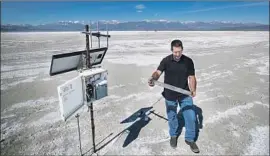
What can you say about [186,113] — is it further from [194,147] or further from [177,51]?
[177,51]

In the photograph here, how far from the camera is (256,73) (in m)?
10.5

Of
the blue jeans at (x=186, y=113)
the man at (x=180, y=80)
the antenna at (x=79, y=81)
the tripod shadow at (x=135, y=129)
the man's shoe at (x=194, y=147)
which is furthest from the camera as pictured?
the tripod shadow at (x=135, y=129)

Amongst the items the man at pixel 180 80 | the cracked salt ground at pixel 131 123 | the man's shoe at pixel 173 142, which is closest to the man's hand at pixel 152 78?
the man at pixel 180 80

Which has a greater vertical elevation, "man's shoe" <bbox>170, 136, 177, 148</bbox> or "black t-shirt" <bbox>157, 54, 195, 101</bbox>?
"black t-shirt" <bbox>157, 54, 195, 101</bbox>

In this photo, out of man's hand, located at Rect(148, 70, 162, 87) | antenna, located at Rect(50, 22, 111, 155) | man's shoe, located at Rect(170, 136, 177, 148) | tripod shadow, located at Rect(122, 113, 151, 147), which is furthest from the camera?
tripod shadow, located at Rect(122, 113, 151, 147)

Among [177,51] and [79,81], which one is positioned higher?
[177,51]

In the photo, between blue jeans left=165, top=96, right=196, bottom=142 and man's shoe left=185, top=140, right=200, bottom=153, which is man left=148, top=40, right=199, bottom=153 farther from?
man's shoe left=185, top=140, right=200, bottom=153

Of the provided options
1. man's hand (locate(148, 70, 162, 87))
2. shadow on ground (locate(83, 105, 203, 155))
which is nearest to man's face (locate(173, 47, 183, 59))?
man's hand (locate(148, 70, 162, 87))

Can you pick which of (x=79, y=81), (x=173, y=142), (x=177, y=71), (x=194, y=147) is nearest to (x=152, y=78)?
(x=177, y=71)

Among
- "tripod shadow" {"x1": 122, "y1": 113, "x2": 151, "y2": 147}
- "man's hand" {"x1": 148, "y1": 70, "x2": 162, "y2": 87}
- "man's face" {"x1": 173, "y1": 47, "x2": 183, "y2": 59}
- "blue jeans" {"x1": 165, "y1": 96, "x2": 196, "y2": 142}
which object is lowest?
"tripod shadow" {"x1": 122, "y1": 113, "x2": 151, "y2": 147}

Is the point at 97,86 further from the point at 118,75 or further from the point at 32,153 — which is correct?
the point at 118,75

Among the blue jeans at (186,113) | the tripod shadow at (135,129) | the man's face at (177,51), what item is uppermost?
the man's face at (177,51)

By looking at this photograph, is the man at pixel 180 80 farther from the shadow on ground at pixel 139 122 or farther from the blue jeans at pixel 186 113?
the shadow on ground at pixel 139 122

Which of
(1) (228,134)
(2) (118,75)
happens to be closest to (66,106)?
(1) (228,134)
